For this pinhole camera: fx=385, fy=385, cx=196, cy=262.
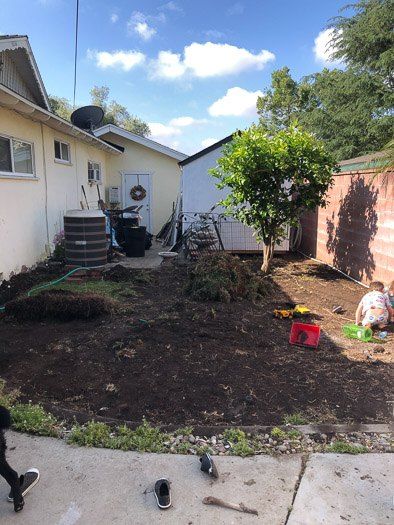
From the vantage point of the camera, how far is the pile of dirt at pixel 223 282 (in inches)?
222

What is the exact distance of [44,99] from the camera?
10055mm

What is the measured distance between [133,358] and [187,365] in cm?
55

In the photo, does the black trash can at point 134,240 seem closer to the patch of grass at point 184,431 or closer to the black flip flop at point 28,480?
the patch of grass at point 184,431

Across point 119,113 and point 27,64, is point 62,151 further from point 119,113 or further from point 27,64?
point 119,113

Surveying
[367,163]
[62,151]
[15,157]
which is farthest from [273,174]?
[62,151]

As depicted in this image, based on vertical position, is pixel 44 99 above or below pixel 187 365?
above

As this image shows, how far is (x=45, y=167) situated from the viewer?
27.5 ft

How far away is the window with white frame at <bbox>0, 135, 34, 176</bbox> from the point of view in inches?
257

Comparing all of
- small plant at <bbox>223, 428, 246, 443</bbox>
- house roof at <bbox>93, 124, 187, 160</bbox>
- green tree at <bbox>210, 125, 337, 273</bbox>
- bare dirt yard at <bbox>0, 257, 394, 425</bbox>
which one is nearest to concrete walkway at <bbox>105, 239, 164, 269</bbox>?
green tree at <bbox>210, 125, 337, 273</bbox>

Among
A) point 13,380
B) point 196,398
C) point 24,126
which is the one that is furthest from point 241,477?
point 24,126

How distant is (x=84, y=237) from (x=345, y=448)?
20.1ft

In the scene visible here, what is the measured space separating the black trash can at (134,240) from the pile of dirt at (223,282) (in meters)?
3.57

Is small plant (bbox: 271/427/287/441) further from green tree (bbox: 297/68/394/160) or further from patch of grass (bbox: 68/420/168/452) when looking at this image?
green tree (bbox: 297/68/394/160)

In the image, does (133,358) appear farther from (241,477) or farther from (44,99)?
(44,99)
